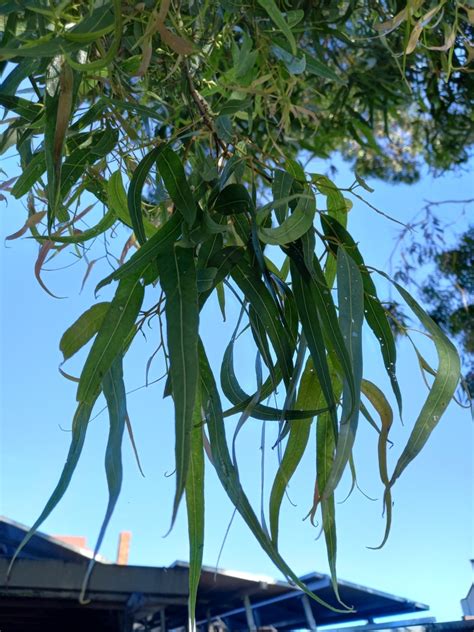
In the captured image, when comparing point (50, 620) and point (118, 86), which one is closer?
point (118, 86)

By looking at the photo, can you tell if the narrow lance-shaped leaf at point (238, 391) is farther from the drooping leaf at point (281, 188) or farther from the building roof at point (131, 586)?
the building roof at point (131, 586)

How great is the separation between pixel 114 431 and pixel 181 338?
84 mm

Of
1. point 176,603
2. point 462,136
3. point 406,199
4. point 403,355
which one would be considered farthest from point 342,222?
point 176,603

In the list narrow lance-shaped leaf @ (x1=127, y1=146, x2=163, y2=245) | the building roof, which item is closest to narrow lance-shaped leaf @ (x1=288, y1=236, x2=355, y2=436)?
narrow lance-shaped leaf @ (x1=127, y1=146, x2=163, y2=245)

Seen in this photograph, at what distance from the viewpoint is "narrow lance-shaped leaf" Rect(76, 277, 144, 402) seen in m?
0.43

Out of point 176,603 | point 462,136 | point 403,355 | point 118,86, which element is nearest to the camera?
point 118,86

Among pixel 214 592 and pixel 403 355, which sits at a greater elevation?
pixel 403 355

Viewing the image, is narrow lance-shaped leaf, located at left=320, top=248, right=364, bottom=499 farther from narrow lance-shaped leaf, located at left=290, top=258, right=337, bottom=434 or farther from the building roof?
the building roof

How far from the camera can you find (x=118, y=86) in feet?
1.86

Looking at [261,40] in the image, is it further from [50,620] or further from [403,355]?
[50,620]

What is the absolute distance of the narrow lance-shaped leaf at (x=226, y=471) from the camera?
417 millimetres

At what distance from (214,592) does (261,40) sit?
3.79 meters

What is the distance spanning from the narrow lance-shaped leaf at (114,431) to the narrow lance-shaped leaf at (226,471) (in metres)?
0.06

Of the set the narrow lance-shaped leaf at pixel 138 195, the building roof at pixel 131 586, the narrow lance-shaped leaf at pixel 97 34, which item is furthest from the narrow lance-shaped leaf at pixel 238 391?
the building roof at pixel 131 586
